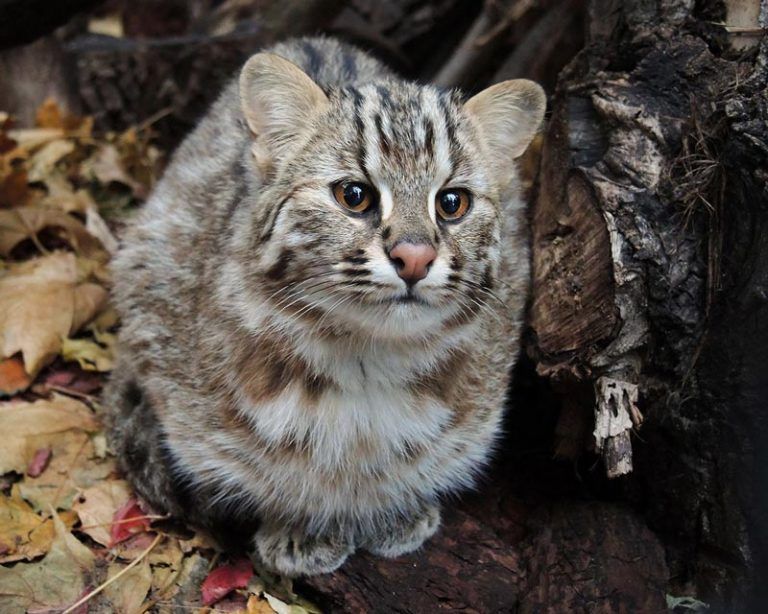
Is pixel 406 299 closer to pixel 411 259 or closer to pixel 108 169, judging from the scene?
pixel 411 259

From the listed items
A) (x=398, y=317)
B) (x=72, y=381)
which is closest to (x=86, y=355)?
(x=72, y=381)

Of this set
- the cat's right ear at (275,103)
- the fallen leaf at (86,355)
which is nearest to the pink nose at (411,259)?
the cat's right ear at (275,103)

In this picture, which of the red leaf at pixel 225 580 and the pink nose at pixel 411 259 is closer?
the pink nose at pixel 411 259

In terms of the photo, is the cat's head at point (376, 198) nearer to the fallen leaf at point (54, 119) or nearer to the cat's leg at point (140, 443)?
the cat's leg at point (140, 443)

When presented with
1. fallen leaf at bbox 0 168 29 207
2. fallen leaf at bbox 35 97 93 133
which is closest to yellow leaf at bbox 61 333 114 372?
fallen leaf at bbox 0 168 29 207

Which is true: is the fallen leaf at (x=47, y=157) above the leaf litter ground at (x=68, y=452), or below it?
above

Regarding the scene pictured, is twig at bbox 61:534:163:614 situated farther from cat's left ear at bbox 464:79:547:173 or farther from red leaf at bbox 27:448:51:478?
cat's left ear at bbox 464:79:547:173

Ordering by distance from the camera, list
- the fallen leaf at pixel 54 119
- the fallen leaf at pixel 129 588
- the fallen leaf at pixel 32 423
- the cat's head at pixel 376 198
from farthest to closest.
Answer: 1. the fallen leaf at pixel 54 119
2. the fallen leaf at pixel 32 423
3. the fallen leaf at pixel 129 588
4. the cat's head at pixel 376 198

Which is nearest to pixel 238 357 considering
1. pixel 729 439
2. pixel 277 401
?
pixel 277 401
